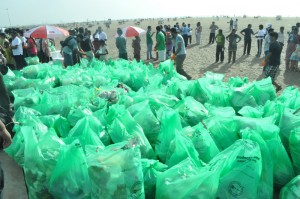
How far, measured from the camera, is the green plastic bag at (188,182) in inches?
74.0

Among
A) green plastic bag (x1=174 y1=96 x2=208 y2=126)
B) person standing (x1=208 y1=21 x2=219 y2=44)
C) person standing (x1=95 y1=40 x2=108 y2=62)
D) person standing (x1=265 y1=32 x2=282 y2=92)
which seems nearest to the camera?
green plastic bag (x1=174 y1=96 x2=208 y2=126)

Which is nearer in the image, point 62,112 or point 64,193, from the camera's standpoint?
point 64,193

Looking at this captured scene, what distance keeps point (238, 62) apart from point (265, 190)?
8239 mm

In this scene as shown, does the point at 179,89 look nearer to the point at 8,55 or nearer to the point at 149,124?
the point at 149,124

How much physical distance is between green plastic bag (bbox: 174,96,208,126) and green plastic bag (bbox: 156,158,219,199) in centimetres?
119

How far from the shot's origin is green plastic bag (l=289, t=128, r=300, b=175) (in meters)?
2.39

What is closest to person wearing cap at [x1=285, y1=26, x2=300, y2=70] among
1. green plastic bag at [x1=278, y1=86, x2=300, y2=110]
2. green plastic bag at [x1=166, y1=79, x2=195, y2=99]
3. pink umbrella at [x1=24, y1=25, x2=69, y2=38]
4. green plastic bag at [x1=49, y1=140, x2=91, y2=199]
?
green plastic bag at [x1=278, y1=86, x2=300, y2=110]

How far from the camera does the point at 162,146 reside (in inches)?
105

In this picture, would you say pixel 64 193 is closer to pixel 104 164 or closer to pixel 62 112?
pixel 104 164

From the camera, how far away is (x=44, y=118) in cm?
321

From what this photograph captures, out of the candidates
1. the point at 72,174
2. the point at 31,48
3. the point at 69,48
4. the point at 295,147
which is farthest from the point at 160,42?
the point at 72,174

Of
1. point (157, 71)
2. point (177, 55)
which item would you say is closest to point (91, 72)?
point (157, 71)

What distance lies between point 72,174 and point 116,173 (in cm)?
45

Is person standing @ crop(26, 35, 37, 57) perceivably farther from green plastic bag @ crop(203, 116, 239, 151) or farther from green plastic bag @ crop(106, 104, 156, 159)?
green plastic bag @ crop(203, 116, 239, 151)
